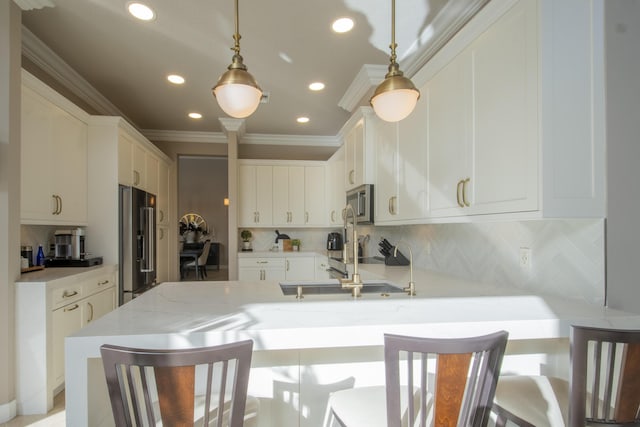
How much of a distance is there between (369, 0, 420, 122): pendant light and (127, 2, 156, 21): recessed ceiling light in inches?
67.9

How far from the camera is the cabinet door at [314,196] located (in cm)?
541

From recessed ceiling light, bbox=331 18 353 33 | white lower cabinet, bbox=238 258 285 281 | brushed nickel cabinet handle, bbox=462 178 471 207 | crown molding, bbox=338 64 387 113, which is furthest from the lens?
white lower cabinet, bbox=238 258 285 281

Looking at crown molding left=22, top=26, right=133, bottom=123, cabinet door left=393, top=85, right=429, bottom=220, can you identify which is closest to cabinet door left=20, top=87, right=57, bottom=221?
crown molding left=22, top=26, right=133, bottom=123

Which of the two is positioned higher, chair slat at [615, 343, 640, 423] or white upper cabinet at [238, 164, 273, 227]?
white upper cabinet at [238, 164, 273, 227]

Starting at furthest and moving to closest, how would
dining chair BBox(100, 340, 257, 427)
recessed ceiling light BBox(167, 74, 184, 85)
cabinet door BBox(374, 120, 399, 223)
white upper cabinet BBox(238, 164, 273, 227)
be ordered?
white upper cabinet BBox(238, 164, 273, 227) → recessed ceiling light BBox(167, 74, 184, 85) → cabinet door BBox(374, 120, 399, 223) → dining chair BBox(100, 340, 257, 427)

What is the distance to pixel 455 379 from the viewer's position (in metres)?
0.91

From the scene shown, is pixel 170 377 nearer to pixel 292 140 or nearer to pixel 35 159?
pixel 35 159

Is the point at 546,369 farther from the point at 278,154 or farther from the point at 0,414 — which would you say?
the point at 278,154

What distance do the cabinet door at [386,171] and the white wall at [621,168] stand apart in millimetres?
1360

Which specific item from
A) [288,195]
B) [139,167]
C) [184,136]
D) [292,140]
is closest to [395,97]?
[139,167]

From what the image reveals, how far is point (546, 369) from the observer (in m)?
1.57

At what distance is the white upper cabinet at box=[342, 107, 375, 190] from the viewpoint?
3.21 m

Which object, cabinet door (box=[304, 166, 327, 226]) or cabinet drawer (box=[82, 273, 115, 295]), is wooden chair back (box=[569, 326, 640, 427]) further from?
cabinet door (box=[304, 166, 327, 226])

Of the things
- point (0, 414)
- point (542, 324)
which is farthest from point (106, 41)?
point (542, 324)
